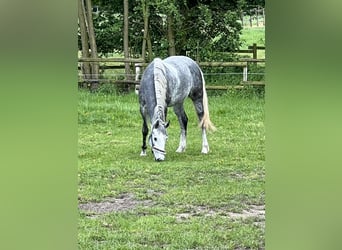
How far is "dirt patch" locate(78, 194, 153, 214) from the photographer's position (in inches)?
92.8

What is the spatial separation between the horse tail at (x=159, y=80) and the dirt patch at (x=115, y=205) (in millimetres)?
427

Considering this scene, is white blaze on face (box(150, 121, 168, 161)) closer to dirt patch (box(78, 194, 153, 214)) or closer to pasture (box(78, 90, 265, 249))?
pasture (box(78, 90, 265, 249))

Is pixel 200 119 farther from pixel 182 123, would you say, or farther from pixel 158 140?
pixel 158 140

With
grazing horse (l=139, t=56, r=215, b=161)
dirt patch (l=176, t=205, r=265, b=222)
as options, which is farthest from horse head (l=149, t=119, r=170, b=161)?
dirt patch (l=176, t=205, r=265, b=222)

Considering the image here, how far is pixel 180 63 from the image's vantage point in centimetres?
248

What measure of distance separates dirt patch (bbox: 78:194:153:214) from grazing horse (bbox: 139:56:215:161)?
0.20 m

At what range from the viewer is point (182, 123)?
2502 millimetres

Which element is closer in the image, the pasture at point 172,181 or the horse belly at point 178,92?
the pasture at point 172,181

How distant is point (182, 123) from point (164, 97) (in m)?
0.14

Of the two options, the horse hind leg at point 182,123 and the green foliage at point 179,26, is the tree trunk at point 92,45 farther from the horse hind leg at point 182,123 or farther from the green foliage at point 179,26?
the horse hind leg at point 182,123

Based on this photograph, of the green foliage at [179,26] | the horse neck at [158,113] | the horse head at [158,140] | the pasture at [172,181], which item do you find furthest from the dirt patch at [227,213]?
the green foliage at [179,26]

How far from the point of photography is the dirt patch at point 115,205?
92.8 inches
